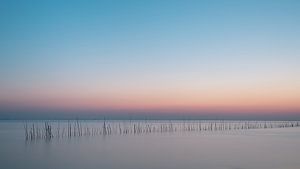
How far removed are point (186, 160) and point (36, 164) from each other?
724cm

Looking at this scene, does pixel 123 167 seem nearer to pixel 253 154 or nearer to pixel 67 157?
pixel 67 157

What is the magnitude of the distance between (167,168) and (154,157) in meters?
4.01

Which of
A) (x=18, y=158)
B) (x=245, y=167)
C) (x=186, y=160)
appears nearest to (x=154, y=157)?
(x=186, y=160)

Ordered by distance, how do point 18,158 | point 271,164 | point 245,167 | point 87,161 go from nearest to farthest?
point 245,167 → point 271,164 → point 87,161 → point 18,158

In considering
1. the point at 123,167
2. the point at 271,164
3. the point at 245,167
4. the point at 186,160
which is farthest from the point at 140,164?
the point at 271,164

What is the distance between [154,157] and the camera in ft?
63.1

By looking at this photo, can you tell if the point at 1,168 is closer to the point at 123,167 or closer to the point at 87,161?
the point at 87,161

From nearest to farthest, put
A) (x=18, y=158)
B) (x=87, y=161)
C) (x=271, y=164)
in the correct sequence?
(x=271, y=164), (x=87, y=161), (x=18, y=158)

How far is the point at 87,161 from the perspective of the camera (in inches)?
698

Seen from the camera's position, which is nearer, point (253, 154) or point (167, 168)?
point (167, 168)

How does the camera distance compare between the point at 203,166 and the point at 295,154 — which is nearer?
the point at 203,166

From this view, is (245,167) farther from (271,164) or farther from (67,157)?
(67,157)

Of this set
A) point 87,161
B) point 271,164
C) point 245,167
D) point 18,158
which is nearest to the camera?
point 245,167

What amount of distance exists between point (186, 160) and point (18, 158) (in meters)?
8.96
